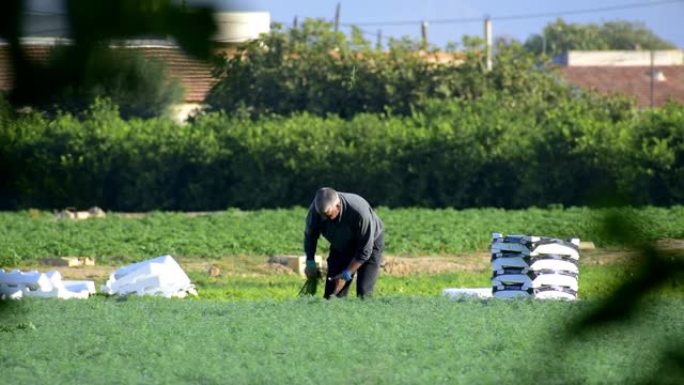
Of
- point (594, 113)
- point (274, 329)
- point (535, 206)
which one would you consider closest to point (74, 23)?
point (274, 329)

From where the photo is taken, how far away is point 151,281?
1460cm

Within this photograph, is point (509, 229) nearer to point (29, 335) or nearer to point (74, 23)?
point (29, 335)

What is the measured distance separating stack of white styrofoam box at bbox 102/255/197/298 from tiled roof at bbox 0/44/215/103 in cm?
1269

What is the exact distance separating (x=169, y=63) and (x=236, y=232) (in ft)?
70.1

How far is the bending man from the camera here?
11.4 m

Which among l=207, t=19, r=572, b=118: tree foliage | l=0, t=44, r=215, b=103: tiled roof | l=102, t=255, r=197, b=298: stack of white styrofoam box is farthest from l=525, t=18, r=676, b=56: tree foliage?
l=0, t=44, r=215, b=103: tiled roof

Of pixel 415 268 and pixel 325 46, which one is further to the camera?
pixel 325 46

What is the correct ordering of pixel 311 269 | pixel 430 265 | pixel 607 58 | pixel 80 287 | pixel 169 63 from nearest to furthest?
pixel 169 63 < pixel 311 269 < pixel 80 287 < pixel 430 265 < pixel 607 58

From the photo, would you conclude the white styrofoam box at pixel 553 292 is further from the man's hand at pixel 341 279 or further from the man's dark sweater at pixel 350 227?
the man's dark sweater at pixel 350 227

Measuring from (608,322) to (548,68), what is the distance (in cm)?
3764

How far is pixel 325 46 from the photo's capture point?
36625 millimetres

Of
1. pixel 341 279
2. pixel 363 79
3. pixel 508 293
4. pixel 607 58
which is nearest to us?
pixel 341 279

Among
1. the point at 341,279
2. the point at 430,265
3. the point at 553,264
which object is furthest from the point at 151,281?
the point at 430,265

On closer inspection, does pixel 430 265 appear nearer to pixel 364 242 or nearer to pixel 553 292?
pixel 553 292
